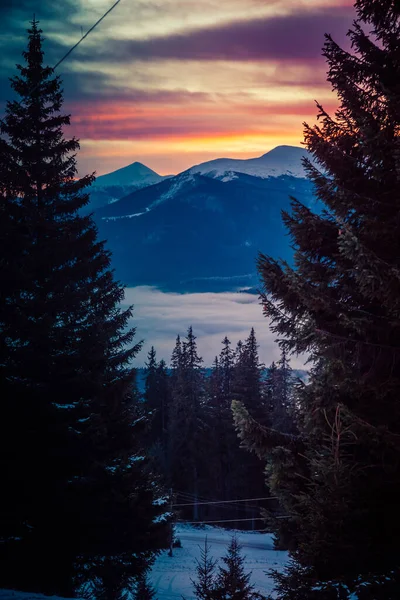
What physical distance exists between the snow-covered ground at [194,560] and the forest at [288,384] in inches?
226

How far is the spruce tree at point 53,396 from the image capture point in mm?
9766


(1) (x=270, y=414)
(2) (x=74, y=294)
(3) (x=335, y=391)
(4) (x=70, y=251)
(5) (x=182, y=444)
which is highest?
(4) (x=70, y=251)

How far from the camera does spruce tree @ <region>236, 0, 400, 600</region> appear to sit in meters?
5.75

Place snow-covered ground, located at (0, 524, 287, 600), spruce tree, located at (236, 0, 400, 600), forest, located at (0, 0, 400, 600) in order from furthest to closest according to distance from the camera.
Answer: snow-covered ground, located at (0, 524, 287, 600) → forest, located at (0, 0, 400, 600) → spruce tree, located at (236, 0, 400, 600)

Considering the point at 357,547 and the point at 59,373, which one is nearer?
the point at 357,547

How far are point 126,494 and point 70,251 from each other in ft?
20.9

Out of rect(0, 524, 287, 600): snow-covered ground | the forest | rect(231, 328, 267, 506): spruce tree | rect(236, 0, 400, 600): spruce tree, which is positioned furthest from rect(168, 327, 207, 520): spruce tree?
rect(236, 0, 400, 600): spruce tree

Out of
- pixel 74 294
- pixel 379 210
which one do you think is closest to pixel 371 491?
pixel 379 210

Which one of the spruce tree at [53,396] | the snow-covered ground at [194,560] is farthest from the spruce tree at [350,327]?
the snow-covered ground at [194,560]

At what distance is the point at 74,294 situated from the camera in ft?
36.3

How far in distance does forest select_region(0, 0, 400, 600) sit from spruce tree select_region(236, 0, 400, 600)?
3 centimetres

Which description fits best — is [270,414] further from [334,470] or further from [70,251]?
[334,470]

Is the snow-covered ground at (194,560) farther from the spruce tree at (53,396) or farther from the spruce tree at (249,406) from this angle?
the spruce tree at (53,396)

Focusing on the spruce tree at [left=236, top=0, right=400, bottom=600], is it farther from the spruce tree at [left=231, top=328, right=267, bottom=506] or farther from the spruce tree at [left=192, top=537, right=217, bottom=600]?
the spruce tree at [left=231, top=328, right=267, bottom=506]
